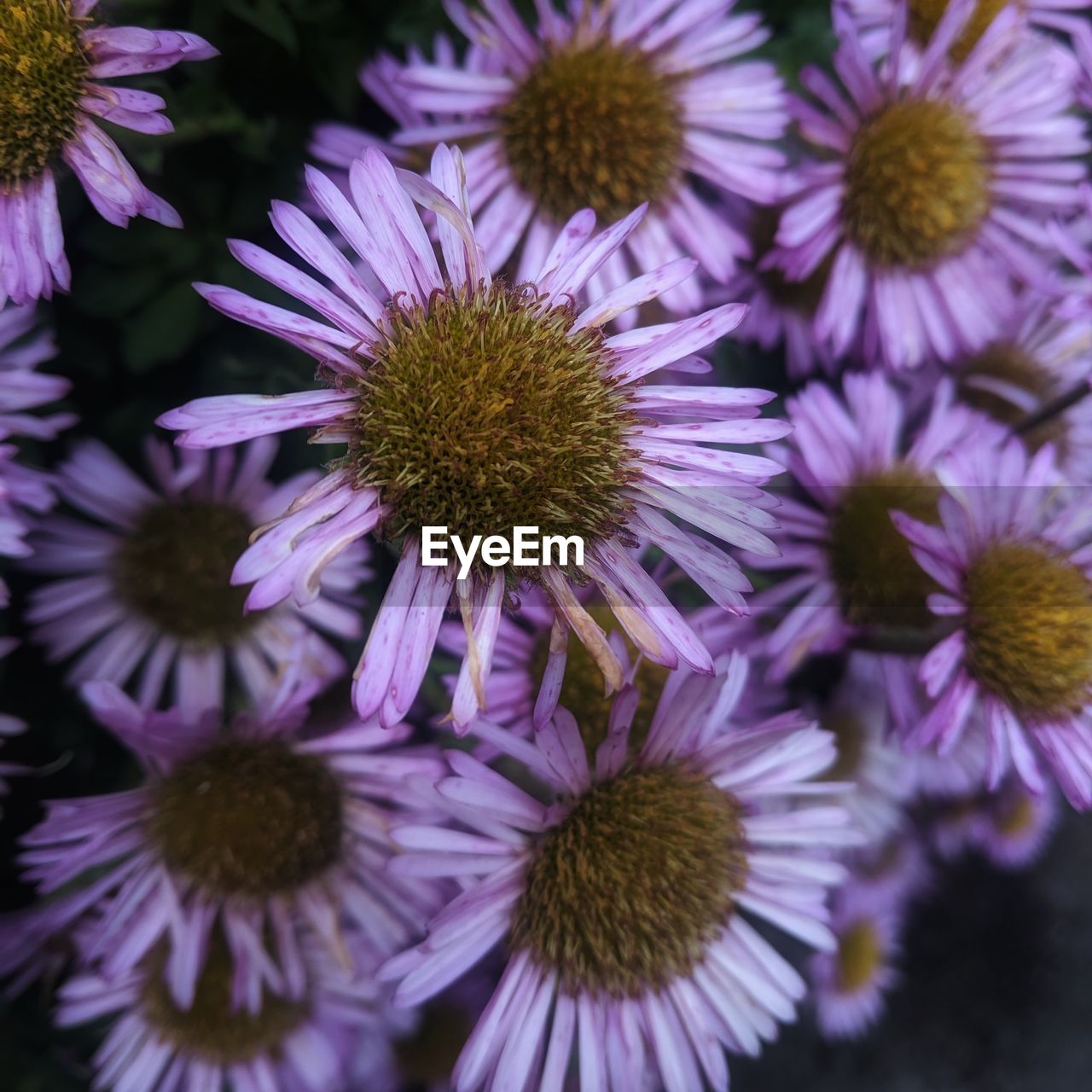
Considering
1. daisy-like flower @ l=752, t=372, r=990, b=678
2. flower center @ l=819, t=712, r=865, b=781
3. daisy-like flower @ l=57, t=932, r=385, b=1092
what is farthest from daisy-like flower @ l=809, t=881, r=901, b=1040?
daisy-like flower @ l=57, t=932, r=385, b=1092

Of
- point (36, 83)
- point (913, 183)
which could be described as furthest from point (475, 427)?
point (913, 183)

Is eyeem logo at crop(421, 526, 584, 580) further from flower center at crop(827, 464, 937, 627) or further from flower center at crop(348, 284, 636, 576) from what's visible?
flower center at crop(827, 464, 937, 627)

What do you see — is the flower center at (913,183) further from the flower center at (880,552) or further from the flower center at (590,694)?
the flower center at (590,694)

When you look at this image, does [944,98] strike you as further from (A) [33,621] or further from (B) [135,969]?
(B) [135,969]

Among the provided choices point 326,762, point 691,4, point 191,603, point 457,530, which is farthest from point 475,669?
point 691,4

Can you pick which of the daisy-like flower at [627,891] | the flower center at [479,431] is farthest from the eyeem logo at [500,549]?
the daisy-like flower at [627,891]

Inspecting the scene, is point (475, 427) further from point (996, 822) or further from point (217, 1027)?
point (996, 822)

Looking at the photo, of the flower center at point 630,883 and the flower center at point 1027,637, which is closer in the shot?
the flower center at point 630,883
